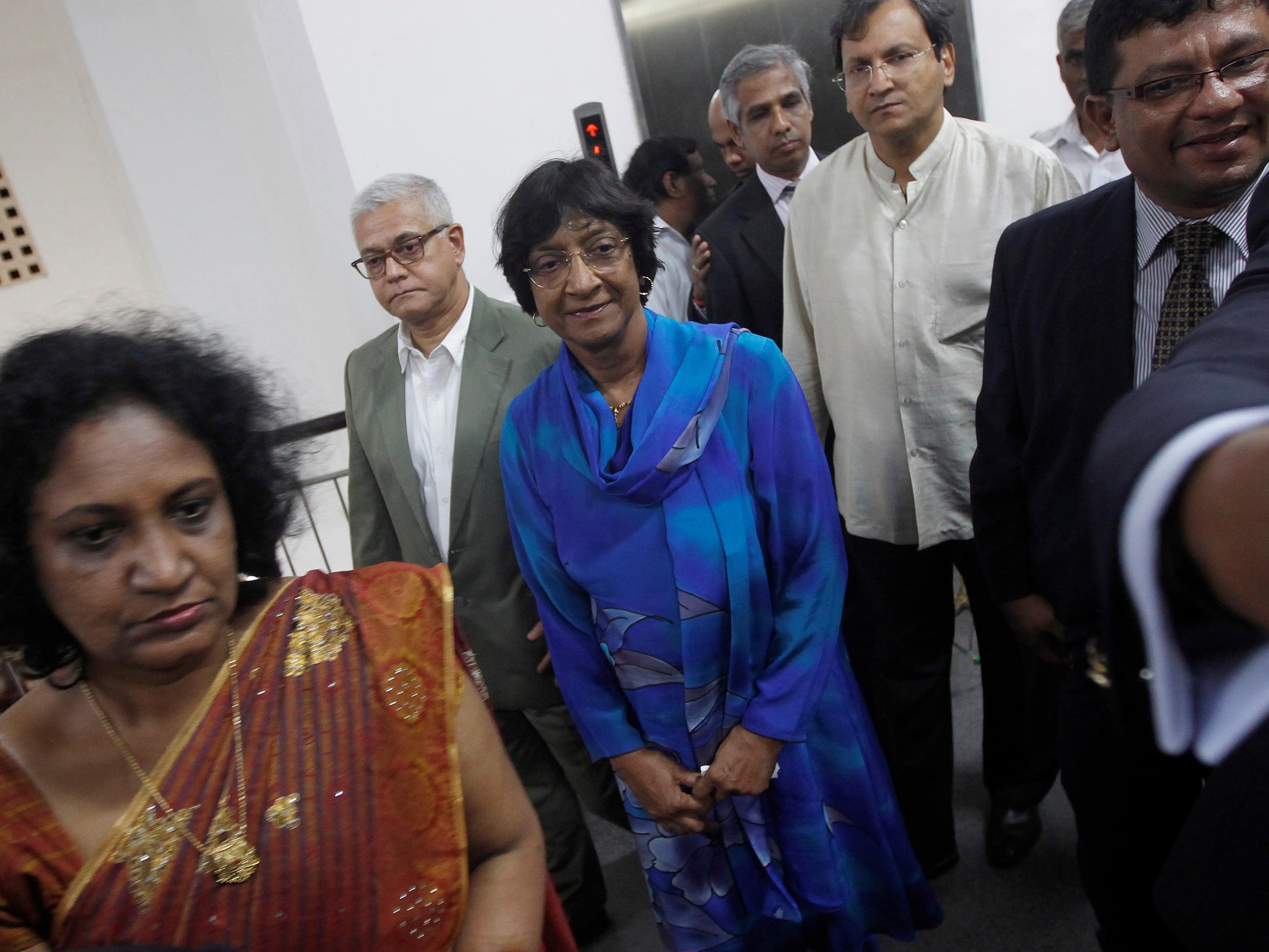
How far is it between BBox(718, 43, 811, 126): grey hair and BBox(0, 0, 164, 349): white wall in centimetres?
302

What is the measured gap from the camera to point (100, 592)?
1.03 m

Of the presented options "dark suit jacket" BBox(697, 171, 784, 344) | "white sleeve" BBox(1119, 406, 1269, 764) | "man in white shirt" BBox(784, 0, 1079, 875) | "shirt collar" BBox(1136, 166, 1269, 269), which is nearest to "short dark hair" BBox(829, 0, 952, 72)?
"man in white shirt" BBox(784, 0, 1079, 875)

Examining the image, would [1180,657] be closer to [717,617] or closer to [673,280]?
[717,617]

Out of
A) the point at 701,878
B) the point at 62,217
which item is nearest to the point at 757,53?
the point at 701,878

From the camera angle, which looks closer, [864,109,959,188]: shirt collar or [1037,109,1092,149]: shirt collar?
[864,109,959,188]: shirt collar

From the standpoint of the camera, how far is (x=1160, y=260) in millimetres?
1425

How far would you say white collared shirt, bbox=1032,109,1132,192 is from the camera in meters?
3.30

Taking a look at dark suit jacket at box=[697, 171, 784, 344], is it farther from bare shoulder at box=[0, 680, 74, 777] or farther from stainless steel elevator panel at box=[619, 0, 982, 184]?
bare shoulder at box=[0, 680, 74, 777]

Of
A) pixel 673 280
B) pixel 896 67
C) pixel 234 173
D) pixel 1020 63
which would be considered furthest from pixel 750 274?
pixel 234 173

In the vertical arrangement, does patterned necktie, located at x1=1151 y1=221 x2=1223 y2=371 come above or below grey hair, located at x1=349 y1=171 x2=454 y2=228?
below

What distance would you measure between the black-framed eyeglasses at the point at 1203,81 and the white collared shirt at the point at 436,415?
144 centimetres

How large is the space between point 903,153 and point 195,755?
184cm

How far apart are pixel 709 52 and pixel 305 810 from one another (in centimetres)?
384

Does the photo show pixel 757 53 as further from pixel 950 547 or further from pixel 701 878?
pixel 701 878
